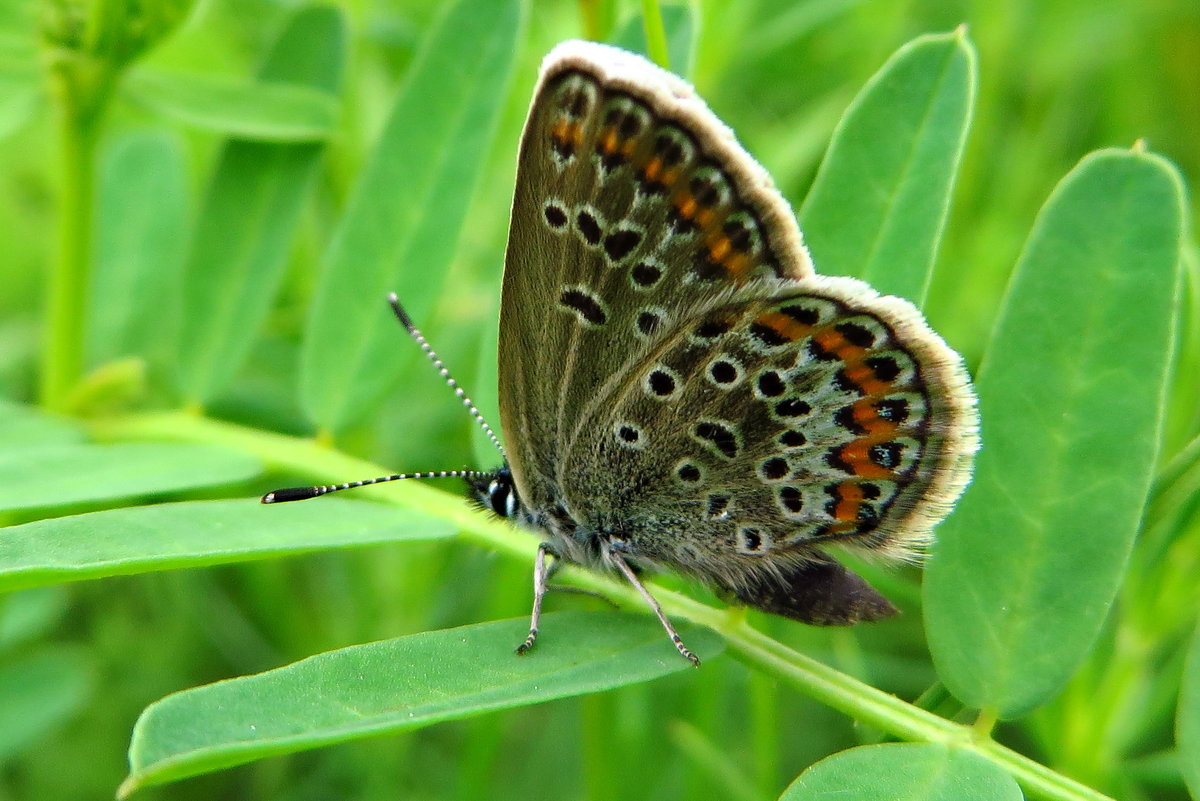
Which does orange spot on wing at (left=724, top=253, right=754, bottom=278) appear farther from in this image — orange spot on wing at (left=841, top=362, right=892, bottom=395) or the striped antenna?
the striped antenna

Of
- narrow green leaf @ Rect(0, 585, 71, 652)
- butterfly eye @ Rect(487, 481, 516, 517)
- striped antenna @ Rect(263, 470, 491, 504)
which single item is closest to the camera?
striped antenna @ Rect(263, 470, 491, 504)

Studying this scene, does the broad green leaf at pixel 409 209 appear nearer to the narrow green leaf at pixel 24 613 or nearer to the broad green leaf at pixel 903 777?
the narrow green leaf at pixel 24 613

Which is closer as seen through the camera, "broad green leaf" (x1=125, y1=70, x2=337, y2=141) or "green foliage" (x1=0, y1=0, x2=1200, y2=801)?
"green foliage" (x1=0, y1=0, x2=1200, y2=801)

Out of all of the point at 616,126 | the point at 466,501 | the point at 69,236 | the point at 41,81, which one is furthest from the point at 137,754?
the point at 41,81

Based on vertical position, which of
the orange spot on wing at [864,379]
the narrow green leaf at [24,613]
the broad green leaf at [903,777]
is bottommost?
the narrow green leaf at [24,613]

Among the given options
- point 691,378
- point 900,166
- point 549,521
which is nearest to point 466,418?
point 549,521

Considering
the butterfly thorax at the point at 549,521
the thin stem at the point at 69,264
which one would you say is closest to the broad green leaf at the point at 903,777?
the butterfly thorax at the point at 549,521

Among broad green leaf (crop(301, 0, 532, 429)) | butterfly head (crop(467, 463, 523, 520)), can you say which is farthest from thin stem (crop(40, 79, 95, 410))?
butterfly head (crop(467, 463, 523, 520))
